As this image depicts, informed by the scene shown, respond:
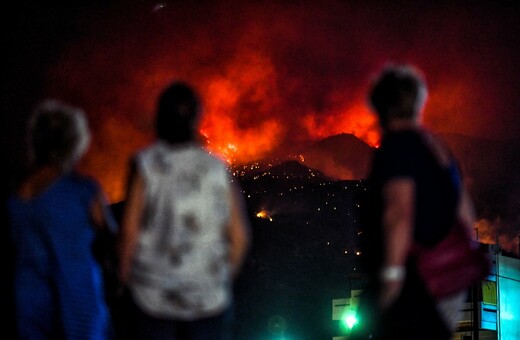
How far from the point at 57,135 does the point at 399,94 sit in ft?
5.67

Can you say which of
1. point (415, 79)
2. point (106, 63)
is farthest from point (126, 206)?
point (106, 63)

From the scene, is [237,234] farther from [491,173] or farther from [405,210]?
[491,173]

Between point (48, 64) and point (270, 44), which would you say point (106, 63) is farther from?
point (270, 44)

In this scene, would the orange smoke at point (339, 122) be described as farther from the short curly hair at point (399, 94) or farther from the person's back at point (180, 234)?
the person's back at point (180, 234)

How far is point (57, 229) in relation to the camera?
10.3ft

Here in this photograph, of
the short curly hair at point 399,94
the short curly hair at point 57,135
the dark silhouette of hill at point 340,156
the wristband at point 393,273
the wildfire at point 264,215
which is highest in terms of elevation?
the dark silhouette of hill at point 340,156

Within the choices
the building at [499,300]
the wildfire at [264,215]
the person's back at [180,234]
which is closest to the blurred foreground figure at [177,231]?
the person's back at [180,234]

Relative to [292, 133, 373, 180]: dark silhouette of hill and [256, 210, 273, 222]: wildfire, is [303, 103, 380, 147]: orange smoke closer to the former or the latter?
[292, 133, 373, 180]: dark silhouette of hill

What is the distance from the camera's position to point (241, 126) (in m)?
21.8

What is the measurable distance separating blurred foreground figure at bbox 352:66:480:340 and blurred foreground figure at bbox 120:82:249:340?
0.70 meters

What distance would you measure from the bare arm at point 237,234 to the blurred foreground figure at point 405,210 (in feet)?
1.94

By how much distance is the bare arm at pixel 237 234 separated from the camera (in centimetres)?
296

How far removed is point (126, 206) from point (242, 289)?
17078 mm

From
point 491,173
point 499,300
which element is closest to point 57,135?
point 499,300
